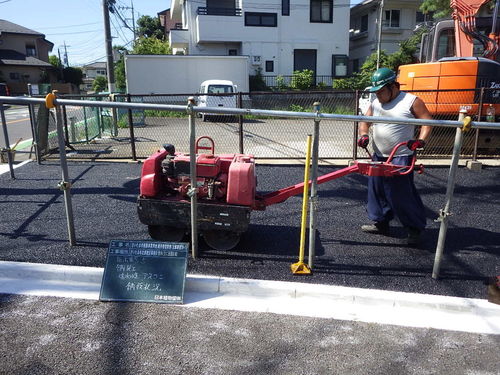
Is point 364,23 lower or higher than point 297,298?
higher

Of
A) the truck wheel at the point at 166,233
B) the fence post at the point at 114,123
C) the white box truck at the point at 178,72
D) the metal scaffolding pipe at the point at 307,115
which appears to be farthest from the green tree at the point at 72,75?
the metal scaffolding pipe at the point at 307,115

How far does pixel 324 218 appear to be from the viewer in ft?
18.1

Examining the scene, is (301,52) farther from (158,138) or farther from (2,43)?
(2,43)

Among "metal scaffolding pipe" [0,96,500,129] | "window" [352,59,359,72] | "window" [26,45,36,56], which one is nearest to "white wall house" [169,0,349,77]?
"window" [352,59,359,72]

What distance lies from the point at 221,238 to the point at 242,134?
14.8ft

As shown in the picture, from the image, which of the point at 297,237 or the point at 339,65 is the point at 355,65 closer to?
the point at 339,65

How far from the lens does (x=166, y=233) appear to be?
4.51 meters

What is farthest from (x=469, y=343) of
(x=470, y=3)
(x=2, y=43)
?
(x=2, y=43)

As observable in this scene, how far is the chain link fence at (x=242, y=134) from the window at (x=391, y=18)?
58.6ft

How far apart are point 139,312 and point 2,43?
197ft

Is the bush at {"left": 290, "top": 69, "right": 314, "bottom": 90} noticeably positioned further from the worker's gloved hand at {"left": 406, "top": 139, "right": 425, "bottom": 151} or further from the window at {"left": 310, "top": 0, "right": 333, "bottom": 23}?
the worker's gloved hand at {"left": 406, "top": 139, "right": 425, "bottom": 151}

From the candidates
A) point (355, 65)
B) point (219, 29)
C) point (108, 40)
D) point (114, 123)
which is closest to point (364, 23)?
point (355, 65)

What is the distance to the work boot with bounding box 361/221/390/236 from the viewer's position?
4.91m

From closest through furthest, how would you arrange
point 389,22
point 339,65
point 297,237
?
1. point 297,237
2. point 339,65
3. point 389,22
